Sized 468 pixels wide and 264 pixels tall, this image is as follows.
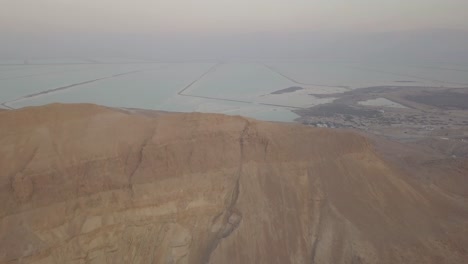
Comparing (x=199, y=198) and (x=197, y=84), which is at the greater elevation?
(x=199, y=198)

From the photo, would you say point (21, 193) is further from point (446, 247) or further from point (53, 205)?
point (446, 247)

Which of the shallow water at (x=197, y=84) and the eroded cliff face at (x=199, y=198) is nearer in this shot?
the eroded cliff face at (x=199, y=198)

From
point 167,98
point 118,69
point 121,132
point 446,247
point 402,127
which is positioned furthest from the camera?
point 118,69

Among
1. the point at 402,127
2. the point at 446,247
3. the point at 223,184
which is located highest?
the point at 223,184

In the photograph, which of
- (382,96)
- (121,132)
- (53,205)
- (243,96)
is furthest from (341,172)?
(382,96)

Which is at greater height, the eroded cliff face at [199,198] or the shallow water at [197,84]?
the eroded cliff face at [199,198]

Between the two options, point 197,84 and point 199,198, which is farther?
point 197,84

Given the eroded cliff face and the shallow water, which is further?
the shallow water

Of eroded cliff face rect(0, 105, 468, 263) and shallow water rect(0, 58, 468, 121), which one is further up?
eroded cliff face rect(0, 105, 468, 263)
